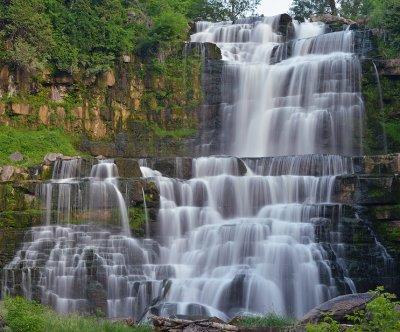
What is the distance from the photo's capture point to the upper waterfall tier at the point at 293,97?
3725 centimetres

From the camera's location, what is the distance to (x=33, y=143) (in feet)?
124

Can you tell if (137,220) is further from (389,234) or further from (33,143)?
(33,143)

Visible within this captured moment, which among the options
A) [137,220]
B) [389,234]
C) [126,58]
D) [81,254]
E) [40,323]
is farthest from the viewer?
[126,58]

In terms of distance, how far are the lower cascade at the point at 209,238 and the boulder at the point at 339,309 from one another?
5.84 metres

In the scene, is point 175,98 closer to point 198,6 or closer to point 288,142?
point 288,142

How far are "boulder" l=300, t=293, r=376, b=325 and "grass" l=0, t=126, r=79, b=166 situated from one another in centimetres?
2248

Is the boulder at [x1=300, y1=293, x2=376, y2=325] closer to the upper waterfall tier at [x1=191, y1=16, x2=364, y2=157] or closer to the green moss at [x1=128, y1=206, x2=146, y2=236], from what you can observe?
the green moss at [x1=128, y1=206, x2=146, y2=236]

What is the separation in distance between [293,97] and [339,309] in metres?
23.6

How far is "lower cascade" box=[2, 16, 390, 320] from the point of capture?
81.8 ft

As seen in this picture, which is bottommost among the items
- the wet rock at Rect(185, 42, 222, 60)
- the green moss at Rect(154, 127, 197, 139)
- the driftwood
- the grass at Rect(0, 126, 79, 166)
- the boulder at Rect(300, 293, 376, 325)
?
the driftwood

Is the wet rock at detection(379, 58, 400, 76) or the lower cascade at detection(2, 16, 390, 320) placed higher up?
the wet rock at detection(379, 58, 400, 76)

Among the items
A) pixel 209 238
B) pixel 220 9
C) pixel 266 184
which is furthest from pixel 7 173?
pixel 220 9

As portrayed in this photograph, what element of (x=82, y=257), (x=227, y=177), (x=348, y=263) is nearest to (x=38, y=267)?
(x=82, y=257)

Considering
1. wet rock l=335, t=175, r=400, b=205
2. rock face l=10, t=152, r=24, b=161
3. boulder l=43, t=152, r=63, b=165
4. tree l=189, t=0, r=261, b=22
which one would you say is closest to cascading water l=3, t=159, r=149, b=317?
boulder l=43, t=152, r=63, b=165
